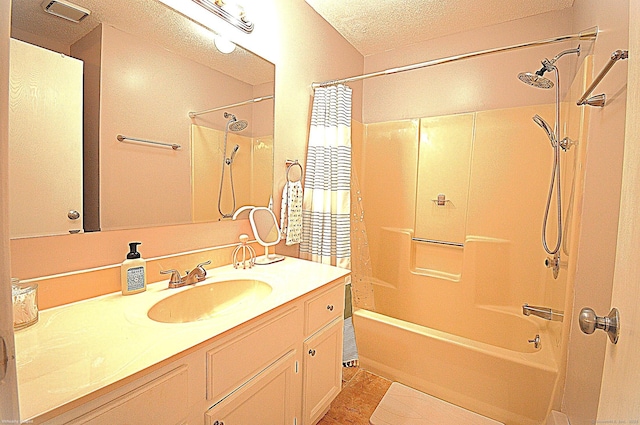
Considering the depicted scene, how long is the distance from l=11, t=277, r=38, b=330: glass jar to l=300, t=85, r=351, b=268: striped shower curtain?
1373mm

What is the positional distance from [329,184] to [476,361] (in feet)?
4.39

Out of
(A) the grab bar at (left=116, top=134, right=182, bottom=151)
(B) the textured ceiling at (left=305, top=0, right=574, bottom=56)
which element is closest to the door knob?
(A) the grab bar at (left=116, top=134, right=182, bottom=151)

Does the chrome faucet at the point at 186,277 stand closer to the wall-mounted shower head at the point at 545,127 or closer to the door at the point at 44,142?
the door at the point at 44,142

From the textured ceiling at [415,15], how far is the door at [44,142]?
1.65m

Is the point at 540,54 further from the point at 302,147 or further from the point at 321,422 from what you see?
the point at 321,422

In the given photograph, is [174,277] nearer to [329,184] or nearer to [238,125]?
[238,125]

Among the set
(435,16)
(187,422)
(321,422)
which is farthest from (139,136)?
(435,16)

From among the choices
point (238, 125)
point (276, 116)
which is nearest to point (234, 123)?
point (238, 125)

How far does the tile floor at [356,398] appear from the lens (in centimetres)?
168

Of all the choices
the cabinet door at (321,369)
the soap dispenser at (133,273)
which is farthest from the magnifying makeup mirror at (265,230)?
the soap dispenser at (133,273)

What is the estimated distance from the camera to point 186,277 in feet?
4.19

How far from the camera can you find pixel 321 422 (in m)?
1.65

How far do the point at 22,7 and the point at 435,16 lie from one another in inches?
90.7

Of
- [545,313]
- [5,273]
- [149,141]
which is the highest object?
[149,141]
